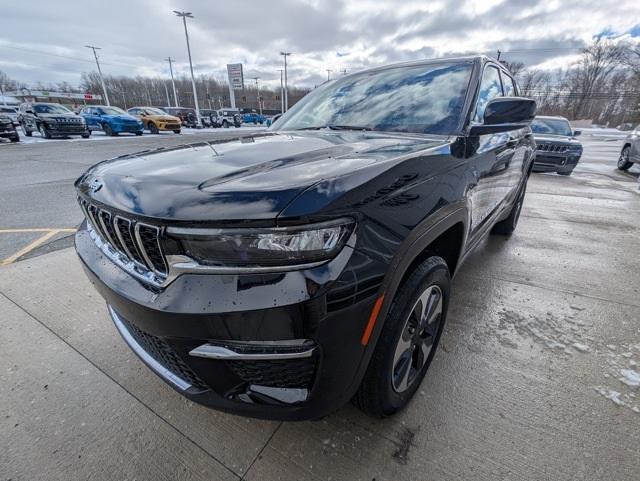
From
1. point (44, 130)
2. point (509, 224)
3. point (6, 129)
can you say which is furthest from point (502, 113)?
point (44, 130)

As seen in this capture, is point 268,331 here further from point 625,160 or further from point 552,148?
point 625,160

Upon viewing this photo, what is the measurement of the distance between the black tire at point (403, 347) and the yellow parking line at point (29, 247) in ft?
12.2

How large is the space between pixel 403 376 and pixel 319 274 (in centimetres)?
90

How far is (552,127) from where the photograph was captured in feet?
31.4

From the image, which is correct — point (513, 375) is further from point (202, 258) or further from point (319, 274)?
point (202, 258)

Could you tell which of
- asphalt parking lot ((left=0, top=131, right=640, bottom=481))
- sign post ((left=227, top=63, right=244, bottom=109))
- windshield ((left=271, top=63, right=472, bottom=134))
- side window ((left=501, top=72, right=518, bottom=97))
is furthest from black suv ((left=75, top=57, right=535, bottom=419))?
sign post ((left=227, top=63, right=244, bottom=109))

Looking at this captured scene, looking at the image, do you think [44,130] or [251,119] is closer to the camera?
[44,130]

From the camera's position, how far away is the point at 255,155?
152 cm

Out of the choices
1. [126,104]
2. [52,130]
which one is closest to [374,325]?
[52,130]

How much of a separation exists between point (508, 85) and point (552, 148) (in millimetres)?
6935

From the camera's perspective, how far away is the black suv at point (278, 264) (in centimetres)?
101

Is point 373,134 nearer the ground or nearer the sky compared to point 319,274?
nearer the sky

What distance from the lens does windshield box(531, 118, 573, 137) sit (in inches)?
368

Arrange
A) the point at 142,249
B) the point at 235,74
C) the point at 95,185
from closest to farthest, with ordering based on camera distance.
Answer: the point at 142,249, the point at 95,185, the point at 235,74
